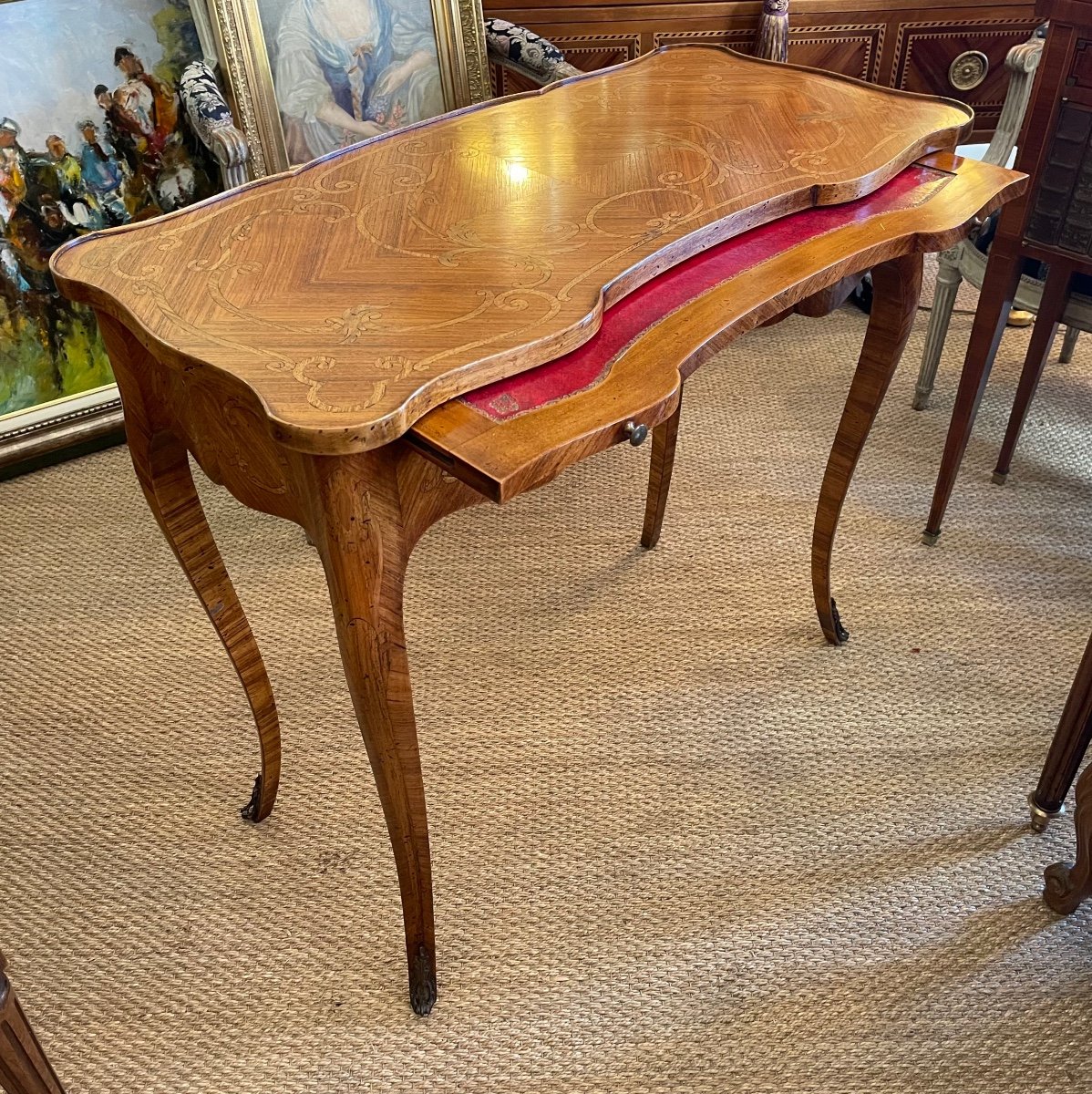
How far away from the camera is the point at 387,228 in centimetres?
120

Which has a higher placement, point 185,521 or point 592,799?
point 185,521

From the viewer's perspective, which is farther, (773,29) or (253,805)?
(773,29)

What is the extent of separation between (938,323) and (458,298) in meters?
1.54

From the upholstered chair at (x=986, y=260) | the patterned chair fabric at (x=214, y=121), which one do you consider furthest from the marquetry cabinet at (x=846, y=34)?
the patterned chair fabric at (x=214, y=121)

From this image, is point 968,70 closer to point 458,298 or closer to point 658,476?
point 658,476

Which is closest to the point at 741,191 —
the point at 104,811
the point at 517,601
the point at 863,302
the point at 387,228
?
the point at 387,228

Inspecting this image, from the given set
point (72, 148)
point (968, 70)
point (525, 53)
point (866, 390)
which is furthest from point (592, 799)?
point (968, 70)

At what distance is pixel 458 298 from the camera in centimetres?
106

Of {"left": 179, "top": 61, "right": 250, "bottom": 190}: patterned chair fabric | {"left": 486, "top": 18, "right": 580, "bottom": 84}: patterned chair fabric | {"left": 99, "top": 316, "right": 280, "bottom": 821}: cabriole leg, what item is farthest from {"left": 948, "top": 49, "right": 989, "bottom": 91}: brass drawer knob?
{"left": 99, "top": 316, "right": 280, "bottom": 821}: cabriole leg

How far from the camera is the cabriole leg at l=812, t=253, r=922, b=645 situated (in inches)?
57.9

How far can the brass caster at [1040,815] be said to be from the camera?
153 centimetres

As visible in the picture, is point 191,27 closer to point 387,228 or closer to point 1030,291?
point 387,228

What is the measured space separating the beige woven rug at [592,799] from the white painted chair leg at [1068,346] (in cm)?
32

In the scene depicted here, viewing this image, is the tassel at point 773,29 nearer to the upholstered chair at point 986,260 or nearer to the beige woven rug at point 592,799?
the upholstered chair at point 986,260
